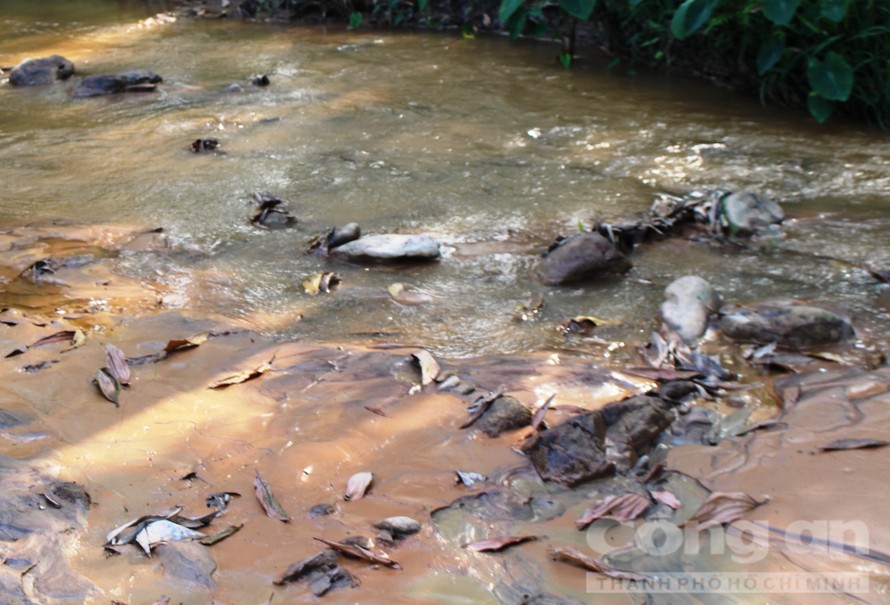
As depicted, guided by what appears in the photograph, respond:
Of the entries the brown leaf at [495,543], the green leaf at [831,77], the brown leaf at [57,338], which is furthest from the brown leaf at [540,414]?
the green leaf at [831,77]

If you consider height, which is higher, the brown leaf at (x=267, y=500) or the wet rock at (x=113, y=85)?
the wet rock at (x=113, y=85)

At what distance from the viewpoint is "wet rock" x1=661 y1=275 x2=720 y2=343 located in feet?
9.84

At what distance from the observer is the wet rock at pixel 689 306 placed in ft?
9.84

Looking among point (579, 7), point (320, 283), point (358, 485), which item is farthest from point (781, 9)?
point (358, 485)

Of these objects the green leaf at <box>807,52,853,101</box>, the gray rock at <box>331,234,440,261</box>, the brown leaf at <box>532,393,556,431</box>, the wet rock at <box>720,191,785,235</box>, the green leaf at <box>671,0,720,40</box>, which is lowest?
the brown leaf at <box>532,393,556,431</box>

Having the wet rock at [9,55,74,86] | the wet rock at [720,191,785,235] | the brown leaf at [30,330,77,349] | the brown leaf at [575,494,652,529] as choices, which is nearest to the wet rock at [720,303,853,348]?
A: the wet rock at [720,191,785,235]

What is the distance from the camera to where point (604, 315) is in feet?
10.5

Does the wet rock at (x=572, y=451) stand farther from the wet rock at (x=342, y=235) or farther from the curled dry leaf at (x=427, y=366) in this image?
the wet rock at (x=342, y=235)

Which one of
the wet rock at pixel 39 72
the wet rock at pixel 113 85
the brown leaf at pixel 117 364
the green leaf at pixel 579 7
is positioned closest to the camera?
the brown leaf at pixel 117 364

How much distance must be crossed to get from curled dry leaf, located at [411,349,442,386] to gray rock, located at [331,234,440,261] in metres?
0.96

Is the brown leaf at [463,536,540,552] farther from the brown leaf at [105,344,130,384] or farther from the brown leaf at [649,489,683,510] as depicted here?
the brown leaf at [105,344,130,384]

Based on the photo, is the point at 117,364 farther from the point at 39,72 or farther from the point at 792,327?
the point at 39,72

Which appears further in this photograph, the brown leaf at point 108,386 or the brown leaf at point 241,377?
the brown leaf at point 241,377

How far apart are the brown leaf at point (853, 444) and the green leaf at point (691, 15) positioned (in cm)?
357
